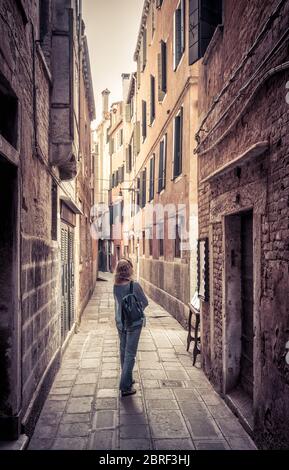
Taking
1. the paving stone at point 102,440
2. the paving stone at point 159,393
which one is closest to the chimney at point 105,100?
the paving stone at point 159,393

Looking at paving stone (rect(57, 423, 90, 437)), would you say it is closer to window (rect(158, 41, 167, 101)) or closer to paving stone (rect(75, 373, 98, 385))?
paving stone (rect(75, 373, 98, 385))

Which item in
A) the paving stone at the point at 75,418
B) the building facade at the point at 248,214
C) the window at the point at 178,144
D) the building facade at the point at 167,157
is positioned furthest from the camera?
the window at the point at 178,144

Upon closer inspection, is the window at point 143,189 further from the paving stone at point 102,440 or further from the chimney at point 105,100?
the chimney at point 105,100

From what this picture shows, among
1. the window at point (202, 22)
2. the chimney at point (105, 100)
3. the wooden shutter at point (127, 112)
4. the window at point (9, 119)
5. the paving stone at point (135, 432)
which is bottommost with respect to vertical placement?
the paving stone at point (135, 432)

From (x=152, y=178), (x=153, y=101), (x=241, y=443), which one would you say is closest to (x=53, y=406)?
(x=241, y=443)

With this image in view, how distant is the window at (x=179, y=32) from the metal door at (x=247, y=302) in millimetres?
7411

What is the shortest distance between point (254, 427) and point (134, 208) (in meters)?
18.3

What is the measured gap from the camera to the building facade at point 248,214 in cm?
345

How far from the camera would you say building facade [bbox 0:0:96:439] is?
3.62 m

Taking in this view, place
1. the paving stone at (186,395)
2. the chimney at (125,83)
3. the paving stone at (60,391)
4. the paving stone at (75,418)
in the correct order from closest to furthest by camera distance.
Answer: the paving stone at (75,418)
the paving stone at (186,395)
the paving stone at (60,391)
the chimney at (125,83)

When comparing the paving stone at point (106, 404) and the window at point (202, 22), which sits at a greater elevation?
the window at point (202, 22)

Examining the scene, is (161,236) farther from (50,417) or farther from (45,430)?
(45,430)

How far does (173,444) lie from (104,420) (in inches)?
36.8

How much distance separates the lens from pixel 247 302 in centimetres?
494
